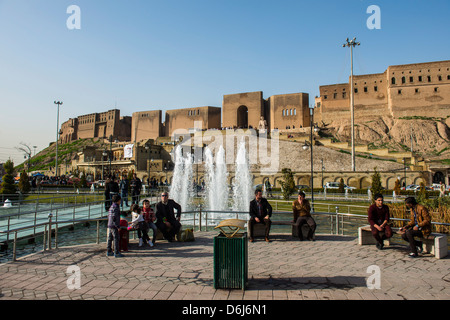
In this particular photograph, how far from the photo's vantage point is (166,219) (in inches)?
332

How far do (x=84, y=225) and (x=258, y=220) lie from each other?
10.1 meters

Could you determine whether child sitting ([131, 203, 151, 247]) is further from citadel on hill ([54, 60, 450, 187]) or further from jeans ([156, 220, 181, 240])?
citadel on hill ([54, 60, 450, 187])

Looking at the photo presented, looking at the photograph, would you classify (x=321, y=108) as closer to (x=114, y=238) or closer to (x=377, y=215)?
(x=377, y=215)

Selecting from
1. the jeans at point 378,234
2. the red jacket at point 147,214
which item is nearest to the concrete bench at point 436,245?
the jeans at point 378,234

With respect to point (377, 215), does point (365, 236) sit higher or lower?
lower

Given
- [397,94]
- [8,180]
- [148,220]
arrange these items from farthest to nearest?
1. [397,94]
2. [8,180]
3. [148,220]

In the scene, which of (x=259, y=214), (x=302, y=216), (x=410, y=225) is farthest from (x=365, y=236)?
(x=259, y=214)

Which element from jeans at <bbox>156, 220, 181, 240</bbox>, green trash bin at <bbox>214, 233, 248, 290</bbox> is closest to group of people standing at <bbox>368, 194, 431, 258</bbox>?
green trash bin at <bbox>214, 233, 248, 290</bbox>

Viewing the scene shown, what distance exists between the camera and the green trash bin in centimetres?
482

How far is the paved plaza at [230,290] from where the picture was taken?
4602mm

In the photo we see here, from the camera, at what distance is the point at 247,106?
238ft

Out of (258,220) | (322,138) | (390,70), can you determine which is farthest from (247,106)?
(258,220)

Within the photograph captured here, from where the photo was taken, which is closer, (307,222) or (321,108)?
(307,222)

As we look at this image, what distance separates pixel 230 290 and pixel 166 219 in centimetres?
397
